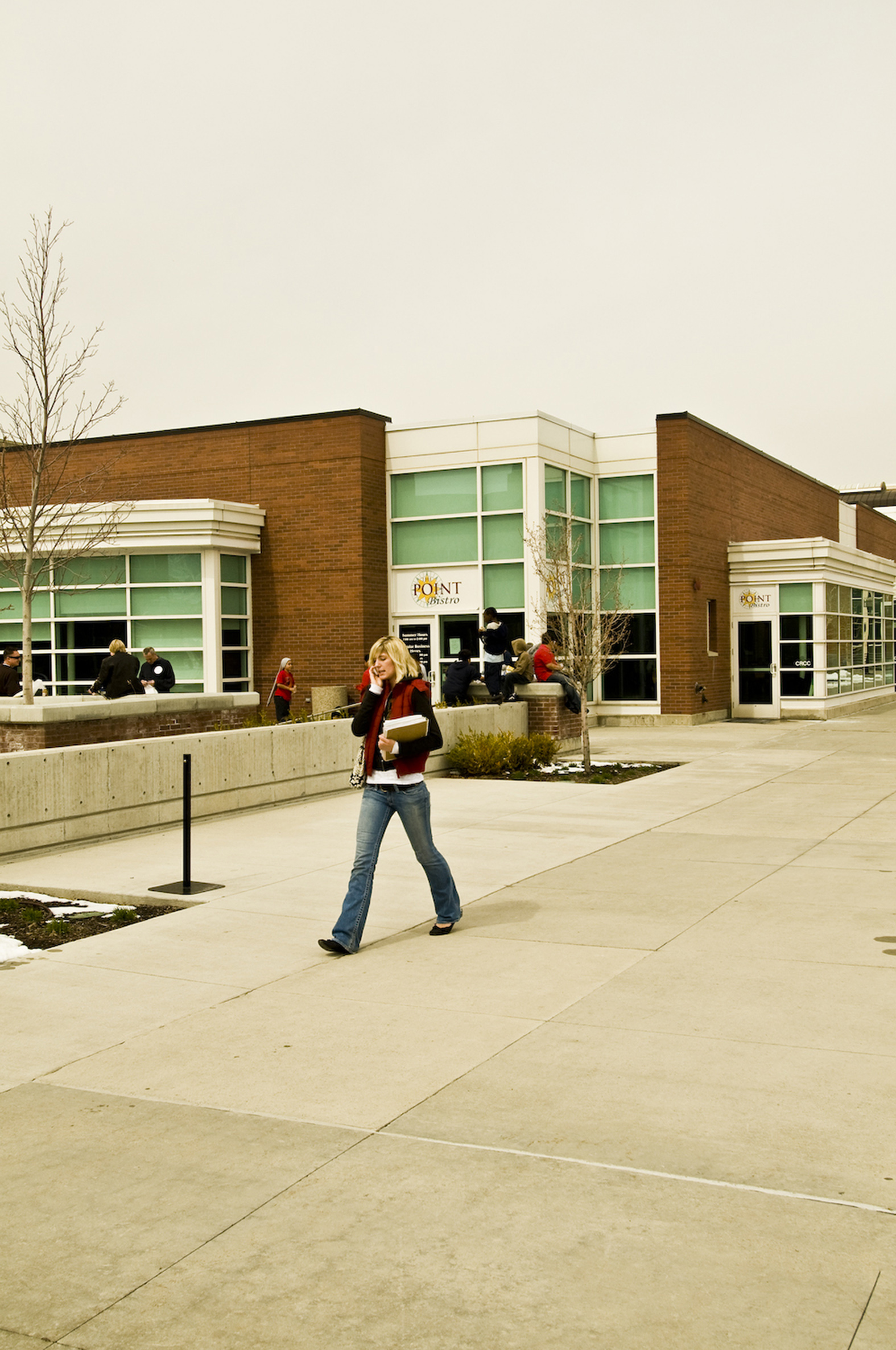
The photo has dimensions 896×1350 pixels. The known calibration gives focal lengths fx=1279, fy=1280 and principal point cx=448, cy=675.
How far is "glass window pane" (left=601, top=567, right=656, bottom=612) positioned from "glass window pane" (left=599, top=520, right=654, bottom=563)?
25 centimetres

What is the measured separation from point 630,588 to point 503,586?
311cm

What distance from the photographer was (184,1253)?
12.7 feet

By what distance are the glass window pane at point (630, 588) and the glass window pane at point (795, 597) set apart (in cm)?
352

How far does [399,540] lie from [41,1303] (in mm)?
24177

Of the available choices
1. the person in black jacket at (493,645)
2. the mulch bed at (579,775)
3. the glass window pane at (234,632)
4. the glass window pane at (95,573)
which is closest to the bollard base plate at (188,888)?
the mulch bed at (579,775)

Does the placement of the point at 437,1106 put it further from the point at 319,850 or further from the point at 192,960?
the point at 319,850

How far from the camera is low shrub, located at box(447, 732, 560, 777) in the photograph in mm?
17266

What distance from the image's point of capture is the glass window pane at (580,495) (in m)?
27.3

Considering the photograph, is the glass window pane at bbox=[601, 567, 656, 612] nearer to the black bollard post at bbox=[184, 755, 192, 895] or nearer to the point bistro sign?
the point bistro sign

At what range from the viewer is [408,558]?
89.1 feet

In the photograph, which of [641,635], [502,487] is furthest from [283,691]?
[641,635]

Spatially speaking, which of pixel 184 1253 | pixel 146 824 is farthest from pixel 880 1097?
pixel 146 824

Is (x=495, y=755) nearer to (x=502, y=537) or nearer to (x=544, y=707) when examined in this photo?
(x=544, y=707)

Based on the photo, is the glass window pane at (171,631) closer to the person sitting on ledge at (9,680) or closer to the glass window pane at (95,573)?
the glass window pane at (95,573)
